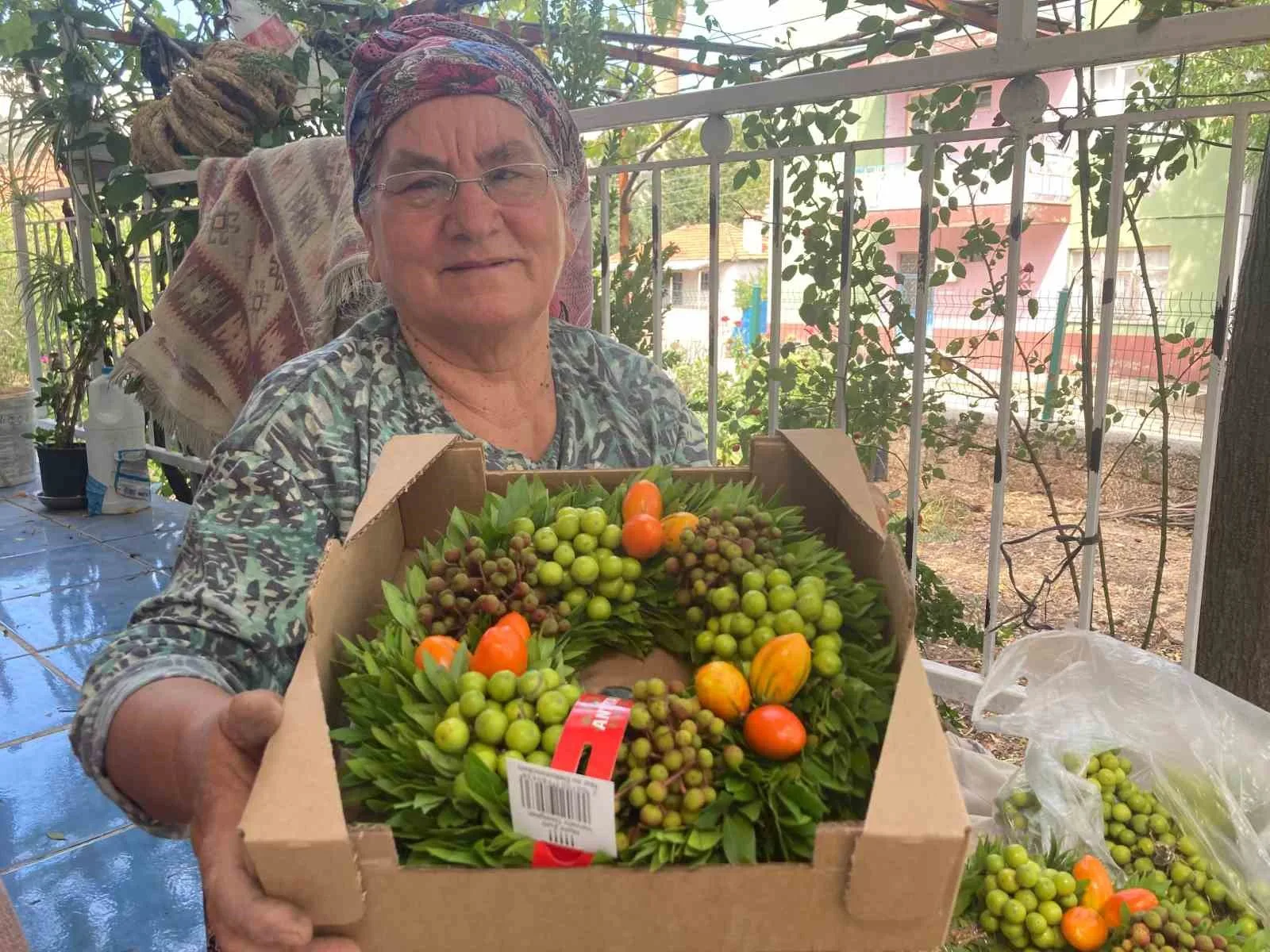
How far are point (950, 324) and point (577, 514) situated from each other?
2.14m

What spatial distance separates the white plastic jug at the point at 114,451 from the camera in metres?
4.09

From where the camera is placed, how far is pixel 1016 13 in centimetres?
156

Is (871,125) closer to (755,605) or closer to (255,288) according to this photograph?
(255,288)

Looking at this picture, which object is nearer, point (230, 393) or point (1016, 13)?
point (1016, 13)

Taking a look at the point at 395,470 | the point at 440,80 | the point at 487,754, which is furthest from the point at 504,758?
the point at 440,80

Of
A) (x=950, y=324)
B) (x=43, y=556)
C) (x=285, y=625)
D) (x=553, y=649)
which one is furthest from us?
(x=43, y=556)

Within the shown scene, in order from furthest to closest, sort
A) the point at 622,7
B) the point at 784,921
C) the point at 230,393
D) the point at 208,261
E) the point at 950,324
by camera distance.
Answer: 1. the point at 622,7
2. the point at 950,324
3. the point at 230,393
4. the point at 208,261
5. the point at 784,921

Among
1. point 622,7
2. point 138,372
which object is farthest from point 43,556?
point 622,7

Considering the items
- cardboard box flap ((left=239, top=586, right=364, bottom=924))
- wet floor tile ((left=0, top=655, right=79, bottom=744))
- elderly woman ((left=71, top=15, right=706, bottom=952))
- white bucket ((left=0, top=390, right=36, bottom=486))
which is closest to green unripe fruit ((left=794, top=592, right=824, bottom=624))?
cardboard box flap ((left=239, top=586, right=364, bottom=924))

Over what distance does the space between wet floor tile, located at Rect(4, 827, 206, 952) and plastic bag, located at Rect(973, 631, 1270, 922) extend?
160cm

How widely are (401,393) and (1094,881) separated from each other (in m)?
1.24

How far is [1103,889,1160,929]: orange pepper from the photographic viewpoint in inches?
50.6

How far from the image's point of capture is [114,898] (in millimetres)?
1852

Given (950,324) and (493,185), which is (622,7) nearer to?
(950,324)
